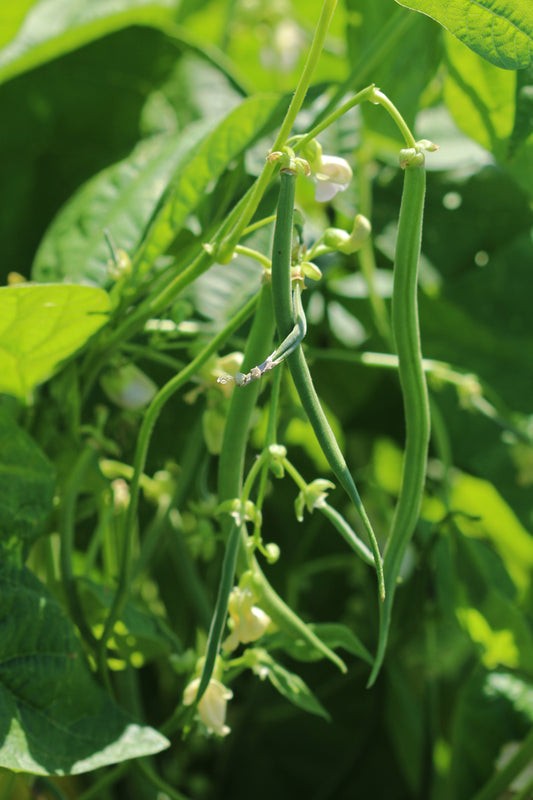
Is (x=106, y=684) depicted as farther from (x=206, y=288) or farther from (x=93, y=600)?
(x=206, y=288)

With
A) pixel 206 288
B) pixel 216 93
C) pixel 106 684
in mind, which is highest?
pixel 216 93

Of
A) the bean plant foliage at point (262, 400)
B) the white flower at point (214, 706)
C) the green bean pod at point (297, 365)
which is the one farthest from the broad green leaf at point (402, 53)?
the white flower at point (214, 706)

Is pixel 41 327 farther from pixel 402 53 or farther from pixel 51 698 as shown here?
pixel 402 53

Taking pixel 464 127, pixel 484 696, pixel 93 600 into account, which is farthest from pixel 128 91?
pixel 484 696

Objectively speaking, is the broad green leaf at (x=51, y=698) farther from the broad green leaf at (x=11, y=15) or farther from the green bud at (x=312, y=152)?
the broad green leaf at (x=11, y=15)

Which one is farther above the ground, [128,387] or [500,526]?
[128,387]

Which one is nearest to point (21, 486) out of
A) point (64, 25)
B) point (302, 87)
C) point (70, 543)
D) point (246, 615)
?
point (70, 543)
